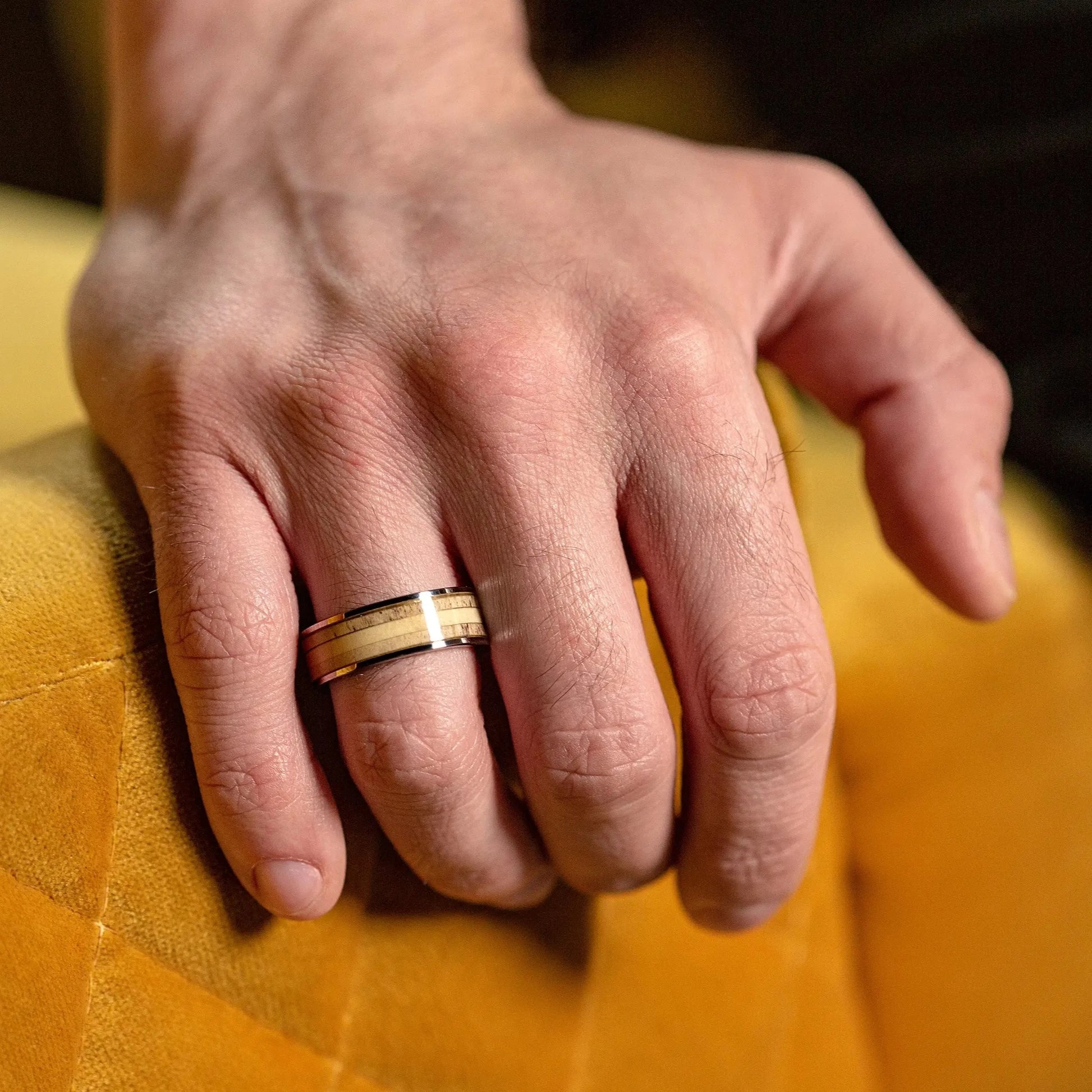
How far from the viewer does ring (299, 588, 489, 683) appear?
0.48 meters

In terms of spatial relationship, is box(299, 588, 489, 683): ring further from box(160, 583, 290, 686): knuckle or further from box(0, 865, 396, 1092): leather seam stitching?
box(0, 865, 396, 1092): leather seam stitching

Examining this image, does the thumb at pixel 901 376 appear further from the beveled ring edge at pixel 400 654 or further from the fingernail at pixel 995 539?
the beveled ring edge at pixel 400 654

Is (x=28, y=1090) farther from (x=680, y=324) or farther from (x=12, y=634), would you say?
(x=680, y=324)

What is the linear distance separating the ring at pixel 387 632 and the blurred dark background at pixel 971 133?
0.79 meters

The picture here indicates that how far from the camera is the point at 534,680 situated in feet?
1.62

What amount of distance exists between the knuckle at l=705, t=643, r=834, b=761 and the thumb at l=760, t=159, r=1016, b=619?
0.80 feet

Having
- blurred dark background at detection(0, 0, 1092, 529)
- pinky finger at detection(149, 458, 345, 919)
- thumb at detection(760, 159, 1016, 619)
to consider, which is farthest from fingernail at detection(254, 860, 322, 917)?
blurred dark background at detection(0, 0, 1092, 529)

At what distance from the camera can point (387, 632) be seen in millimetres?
479

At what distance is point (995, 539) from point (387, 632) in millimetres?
468

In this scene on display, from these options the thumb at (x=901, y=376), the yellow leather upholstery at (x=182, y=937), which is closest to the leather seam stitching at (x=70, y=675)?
the yellow leather upholstery at (x=182, y=937)

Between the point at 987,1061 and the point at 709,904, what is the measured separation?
475 millimetres

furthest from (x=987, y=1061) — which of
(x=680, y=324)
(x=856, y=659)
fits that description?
(x=680, y=324)

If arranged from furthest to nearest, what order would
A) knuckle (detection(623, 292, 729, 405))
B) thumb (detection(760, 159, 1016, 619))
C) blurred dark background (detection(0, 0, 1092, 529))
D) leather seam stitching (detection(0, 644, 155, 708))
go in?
blurred dark background (detection(0, 0, 1092, 529))
thumb (detection(760, 159, 1016, 619))
knuckle (detection(623, 292, 729, 405))
leather seam stitching (detection(0, 644, 155, 708))

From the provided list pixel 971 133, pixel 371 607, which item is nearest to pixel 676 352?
pixel 371 607
